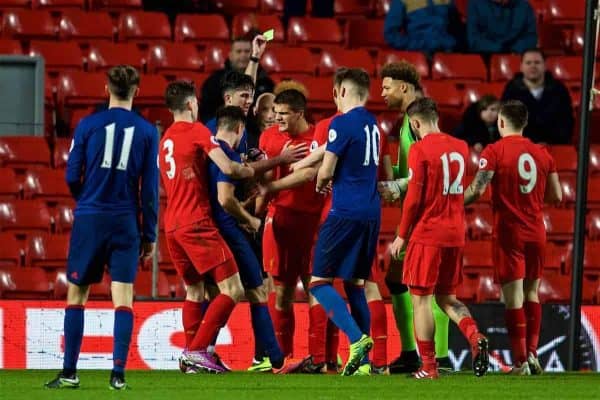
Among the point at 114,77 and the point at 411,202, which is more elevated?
the point at 114,77

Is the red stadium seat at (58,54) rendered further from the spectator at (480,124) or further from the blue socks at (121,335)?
the blue socks at (121,335)

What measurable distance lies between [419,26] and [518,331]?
6172mm

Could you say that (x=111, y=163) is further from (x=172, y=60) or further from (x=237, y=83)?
(x=172, y=60)

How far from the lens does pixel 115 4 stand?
16484 mm

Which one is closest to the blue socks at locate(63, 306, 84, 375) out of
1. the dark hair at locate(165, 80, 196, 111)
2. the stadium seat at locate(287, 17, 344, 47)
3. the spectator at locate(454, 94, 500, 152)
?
the dark hair at locate(165, 80, 196, 111)

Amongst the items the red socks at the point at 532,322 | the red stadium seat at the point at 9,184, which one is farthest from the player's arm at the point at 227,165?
the red stadium seat at the point at 9,184

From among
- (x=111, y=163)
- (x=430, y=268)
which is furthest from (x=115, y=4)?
(x=111, y=163)

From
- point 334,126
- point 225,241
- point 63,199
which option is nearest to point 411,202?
point 334,126

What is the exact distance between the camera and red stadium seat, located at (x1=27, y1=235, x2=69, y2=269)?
43.7ft

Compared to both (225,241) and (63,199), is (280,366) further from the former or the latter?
(63,199)

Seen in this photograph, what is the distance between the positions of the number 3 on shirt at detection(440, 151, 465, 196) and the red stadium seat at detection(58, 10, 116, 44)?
272 inches

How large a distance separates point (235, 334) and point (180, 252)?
6.26 ft

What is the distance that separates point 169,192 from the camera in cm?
1050

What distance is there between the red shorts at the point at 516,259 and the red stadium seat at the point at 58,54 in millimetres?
6063
